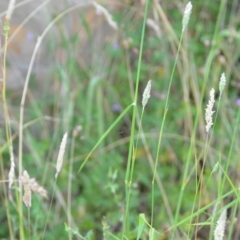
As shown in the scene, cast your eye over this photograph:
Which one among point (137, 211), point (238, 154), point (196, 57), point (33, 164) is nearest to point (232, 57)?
point (196, 57)

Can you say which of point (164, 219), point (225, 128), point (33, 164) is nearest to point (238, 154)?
point (225, 128)

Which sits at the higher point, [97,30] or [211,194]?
[97,30]

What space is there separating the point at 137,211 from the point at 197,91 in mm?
413

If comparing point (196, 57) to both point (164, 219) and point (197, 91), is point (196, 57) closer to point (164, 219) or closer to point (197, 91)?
point (197, 91)

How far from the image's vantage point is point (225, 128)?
1.87 m

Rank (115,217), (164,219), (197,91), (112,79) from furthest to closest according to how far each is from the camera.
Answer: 1. (112,79)
2. (197,91)
3. (164,219)
4. (115,217)

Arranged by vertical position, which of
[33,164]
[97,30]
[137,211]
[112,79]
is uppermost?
[97,30]

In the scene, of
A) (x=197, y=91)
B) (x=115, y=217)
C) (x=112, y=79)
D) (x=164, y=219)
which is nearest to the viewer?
(x=115, y=217)

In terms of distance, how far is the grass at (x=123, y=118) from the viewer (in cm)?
174

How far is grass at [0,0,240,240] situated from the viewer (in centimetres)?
174

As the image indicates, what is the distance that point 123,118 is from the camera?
1949 mm

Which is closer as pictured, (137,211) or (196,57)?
(137,211)

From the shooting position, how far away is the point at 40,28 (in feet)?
6.35

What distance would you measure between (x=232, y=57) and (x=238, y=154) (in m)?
0.40
